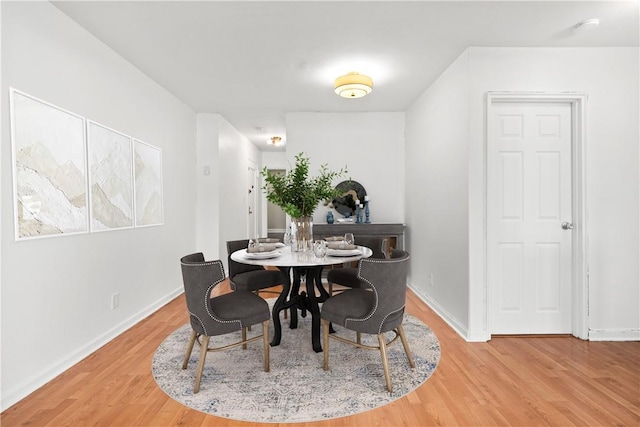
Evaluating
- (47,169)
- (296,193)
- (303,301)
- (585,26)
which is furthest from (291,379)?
(585,26)

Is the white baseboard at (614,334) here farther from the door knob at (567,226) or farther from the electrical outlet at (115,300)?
the electrical outlet at (115,300)

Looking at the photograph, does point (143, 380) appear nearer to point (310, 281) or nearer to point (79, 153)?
point (310, 281)

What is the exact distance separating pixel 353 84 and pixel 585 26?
1.85m

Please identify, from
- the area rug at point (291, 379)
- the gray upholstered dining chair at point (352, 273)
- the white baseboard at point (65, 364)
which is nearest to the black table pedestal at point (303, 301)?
the area rug at point (291, 379)

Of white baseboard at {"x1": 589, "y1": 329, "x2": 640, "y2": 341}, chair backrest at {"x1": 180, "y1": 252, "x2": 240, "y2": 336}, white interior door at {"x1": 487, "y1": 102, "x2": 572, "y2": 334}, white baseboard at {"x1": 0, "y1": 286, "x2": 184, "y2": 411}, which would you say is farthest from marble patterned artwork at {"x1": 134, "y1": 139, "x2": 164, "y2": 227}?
white baseboard at {"x1": 589, "y1": 329, "x2": 640, "y2": 341}

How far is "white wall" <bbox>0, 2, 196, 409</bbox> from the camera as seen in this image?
6.41 feet

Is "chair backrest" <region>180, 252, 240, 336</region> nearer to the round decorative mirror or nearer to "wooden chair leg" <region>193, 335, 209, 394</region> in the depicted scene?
"wooden chair leg" <region>193, 335, 209, 394</region>

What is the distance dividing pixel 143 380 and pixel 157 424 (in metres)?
0.54

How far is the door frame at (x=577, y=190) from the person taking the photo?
2.85 metres

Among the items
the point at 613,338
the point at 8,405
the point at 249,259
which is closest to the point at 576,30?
the point at 613,338

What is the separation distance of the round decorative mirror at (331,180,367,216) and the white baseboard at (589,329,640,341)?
3.02 m

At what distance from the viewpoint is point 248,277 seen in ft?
9.90

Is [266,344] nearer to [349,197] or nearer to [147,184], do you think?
[147,184]

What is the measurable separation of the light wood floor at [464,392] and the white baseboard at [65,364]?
0.14 feet
